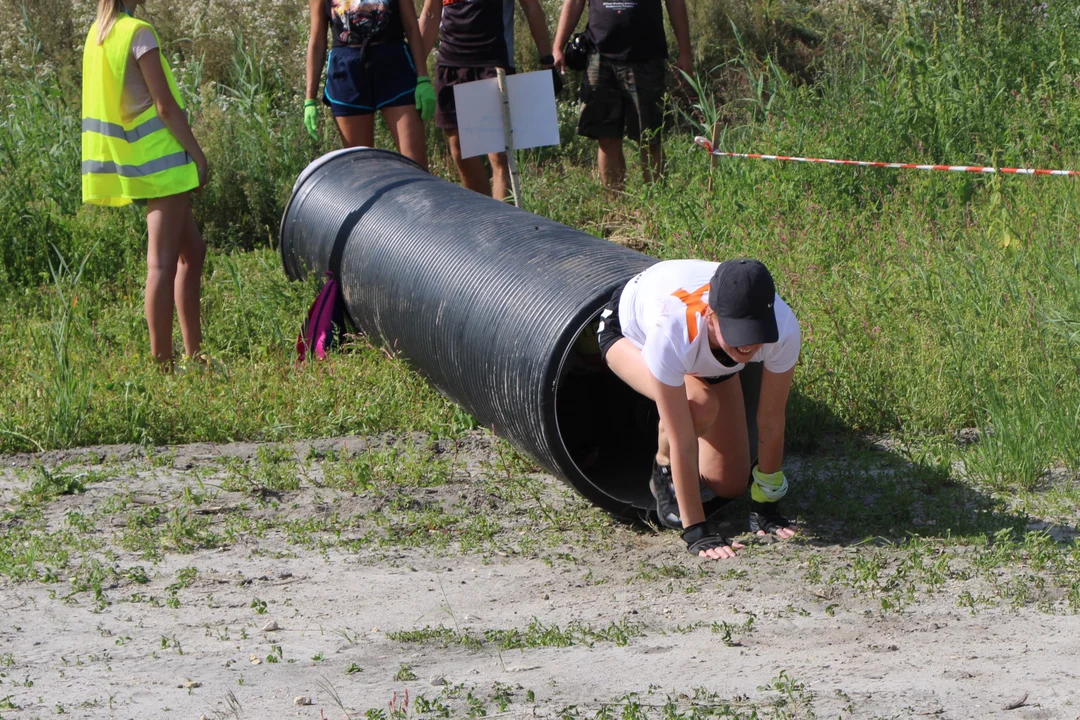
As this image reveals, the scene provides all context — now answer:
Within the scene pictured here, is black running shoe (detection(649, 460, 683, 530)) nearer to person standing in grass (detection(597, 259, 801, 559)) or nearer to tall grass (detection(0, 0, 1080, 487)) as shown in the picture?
person standing in grass (detection(597, 259, 801, 559))

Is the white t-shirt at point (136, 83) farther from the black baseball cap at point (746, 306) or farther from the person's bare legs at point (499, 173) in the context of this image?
the black baseball cap at point (746, 306)

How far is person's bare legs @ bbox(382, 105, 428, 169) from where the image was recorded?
7.76m

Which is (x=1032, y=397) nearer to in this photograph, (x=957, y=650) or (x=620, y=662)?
(x=957, y=650)

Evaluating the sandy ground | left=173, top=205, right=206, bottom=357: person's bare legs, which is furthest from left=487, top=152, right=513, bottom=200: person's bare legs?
the sandy ground

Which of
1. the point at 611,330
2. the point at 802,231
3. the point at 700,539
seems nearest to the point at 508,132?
the point at 802,231

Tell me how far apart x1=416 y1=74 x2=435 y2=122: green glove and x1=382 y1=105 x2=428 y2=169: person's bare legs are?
95 mm

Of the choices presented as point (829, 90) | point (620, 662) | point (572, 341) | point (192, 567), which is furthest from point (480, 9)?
point (620, 662)

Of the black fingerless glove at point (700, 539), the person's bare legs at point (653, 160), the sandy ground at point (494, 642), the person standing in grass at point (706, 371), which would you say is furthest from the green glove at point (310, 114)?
the black fingerless glove at point (700, 539)

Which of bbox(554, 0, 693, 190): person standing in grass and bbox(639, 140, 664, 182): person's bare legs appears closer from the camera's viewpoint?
bbox(554, 0, 693, 190): person standing in grass

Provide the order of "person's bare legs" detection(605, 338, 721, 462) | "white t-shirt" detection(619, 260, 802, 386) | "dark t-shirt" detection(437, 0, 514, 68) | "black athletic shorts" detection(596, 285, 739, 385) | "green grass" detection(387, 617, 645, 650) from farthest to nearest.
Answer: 1. "dark t-shirt" detection(437, 0, 514, 68)
2. "black athletic shorts" detection(596, 285, 739, 385)
3. "person's bare legs" detection(605, 338, 721, 462)
4. "white t-shirt" detection(619, 260, 802, 386)
5. "green grass" detection(387, 617, 645, 650)

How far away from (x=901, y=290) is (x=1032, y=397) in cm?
137

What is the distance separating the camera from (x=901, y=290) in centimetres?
661

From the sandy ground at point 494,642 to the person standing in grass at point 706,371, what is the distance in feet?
0.71

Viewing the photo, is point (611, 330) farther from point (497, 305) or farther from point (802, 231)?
point (802, 231)
